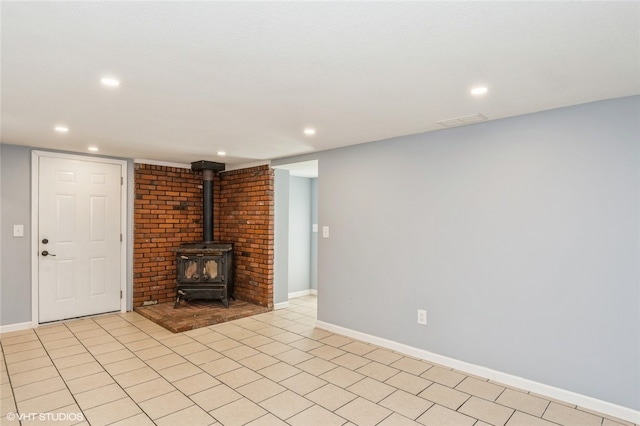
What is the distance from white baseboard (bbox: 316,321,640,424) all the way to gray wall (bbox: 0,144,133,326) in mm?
3904

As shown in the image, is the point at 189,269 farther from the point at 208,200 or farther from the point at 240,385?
the point at 240,385

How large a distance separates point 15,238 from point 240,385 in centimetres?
337

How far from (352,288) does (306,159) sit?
1.73 metres

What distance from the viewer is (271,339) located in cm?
387

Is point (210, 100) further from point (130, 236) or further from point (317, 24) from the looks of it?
point (130, 236)

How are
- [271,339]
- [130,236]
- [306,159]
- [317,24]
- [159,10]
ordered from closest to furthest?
[159,10] < [317,24] < [271,339] < [306,159] < [130,236]

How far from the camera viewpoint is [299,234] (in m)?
5.99

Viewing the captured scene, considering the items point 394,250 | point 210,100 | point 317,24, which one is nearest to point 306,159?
point 394,250

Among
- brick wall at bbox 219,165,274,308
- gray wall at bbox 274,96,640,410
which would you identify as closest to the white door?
brick wall at bbox 219,165,274,308

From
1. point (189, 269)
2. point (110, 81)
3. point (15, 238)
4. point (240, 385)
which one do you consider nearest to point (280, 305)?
point (189, 269)

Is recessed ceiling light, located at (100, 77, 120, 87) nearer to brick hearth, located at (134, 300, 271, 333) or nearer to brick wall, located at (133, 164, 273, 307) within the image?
brick hearth, located at (134, 300, 271, 333)

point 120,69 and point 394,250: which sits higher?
point 120,69

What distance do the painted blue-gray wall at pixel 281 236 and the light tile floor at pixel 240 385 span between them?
1.22 meters

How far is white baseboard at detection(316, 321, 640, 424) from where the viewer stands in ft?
7.88
